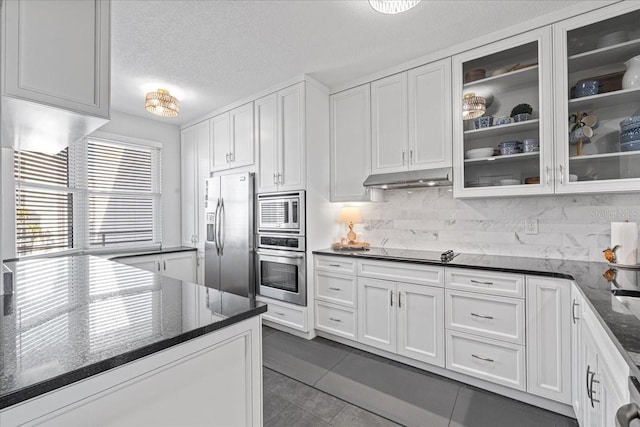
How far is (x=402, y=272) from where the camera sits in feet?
7.98

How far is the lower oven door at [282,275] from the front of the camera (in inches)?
118

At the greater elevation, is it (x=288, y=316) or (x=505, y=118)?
(x=505, y=118)

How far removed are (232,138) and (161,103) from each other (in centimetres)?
88

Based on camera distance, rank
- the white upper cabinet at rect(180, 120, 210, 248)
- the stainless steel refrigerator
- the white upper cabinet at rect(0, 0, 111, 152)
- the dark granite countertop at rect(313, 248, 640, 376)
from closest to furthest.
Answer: the dark granite countertop at rect(313, 248, 640, 376)
the white upper cabinet at rect(0, 0, 111, 152)
the stainless steel refrigerator
the white upper cabinet at rect(180, 120, 210, 248)

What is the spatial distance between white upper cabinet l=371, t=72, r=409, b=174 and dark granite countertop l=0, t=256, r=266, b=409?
2087mm

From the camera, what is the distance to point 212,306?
109 centimetres

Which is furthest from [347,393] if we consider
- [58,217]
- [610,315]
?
[58,217]

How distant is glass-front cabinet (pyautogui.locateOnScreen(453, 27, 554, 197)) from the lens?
82.9 inches

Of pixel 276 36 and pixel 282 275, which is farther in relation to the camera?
pixel 282 275

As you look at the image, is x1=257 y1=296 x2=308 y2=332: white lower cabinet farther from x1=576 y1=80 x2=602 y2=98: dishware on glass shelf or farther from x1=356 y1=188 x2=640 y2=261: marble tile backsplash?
x1=576 y1=80 x2=602 y2=98: dishware on glass shelf

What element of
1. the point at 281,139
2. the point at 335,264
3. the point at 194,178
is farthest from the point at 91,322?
the point at 194,178

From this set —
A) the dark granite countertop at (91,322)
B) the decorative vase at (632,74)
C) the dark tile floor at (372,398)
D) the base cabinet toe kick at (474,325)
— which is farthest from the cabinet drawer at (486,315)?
the dark granite countertop at (91,322)

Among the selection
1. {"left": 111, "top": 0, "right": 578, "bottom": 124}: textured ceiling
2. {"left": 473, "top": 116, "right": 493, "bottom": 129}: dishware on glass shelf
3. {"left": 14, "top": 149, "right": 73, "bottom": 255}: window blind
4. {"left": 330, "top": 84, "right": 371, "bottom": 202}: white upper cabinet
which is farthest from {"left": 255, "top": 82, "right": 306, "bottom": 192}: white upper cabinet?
{"left": 14, "top": 149, "right": 73, "bottom": 255}: window blind

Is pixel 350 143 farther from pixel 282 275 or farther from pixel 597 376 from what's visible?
pixel 597 376
